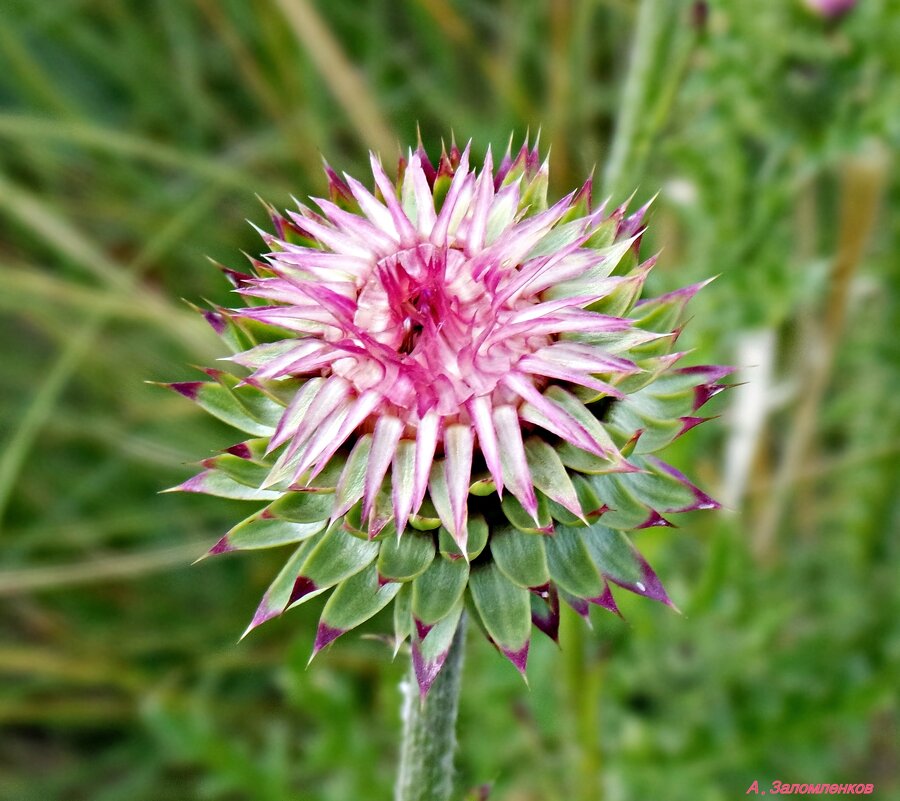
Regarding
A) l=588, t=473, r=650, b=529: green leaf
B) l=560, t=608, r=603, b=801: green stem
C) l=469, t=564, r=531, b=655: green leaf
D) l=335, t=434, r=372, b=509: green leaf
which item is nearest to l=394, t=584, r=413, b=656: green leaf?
l=469, t=564, r=531, b=655: green leaf

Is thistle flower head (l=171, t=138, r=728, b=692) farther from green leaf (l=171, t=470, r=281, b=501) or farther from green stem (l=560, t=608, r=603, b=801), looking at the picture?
green stem (l=560, t=608, r=603, b=801)

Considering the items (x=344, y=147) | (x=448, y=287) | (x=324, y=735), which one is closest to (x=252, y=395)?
(x=448, y=287)

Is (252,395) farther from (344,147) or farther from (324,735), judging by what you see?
(344,147)

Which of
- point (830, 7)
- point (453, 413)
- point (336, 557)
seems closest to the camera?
point (453, 413)

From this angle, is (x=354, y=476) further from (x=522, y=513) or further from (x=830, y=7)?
(x=830, y=7)

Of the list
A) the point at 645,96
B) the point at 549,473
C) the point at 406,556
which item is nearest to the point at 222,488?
the point at 406,556
